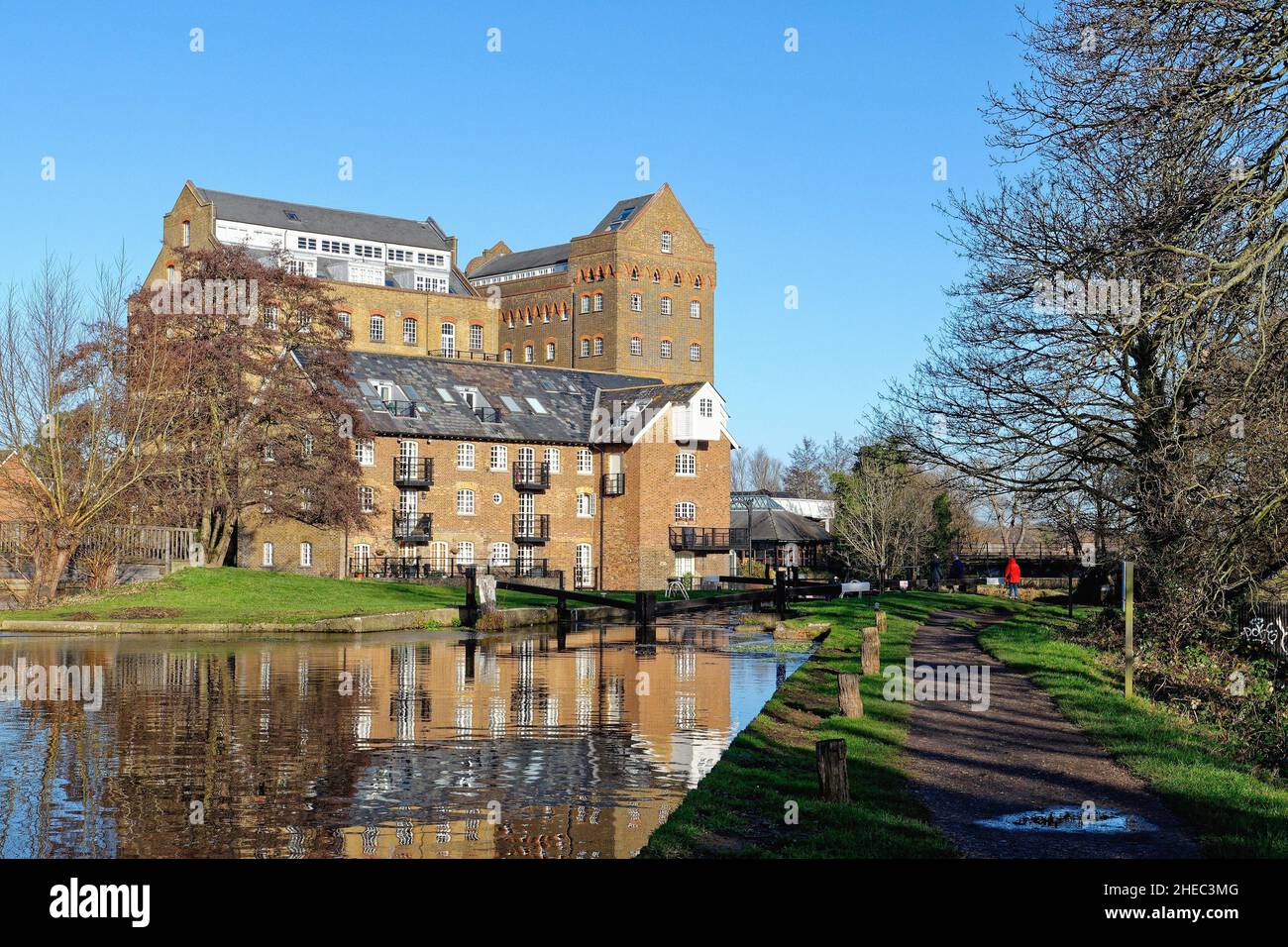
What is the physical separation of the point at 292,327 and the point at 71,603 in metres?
15.6

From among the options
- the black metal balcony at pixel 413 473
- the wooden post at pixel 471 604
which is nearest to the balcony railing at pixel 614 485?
the black metal balcony at pixel 413 473

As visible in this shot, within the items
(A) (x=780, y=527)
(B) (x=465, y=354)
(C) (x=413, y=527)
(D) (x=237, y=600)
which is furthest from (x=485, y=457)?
(B) (x=465, y=354)

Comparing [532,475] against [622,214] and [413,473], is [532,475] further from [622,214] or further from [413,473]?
[622,214]

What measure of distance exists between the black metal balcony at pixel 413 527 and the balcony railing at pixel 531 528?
4259 millimetres

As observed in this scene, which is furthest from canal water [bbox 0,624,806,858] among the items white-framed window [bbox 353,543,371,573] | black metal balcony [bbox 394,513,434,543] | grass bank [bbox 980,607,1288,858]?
black metal balcony [bbox 394,513,434,543]

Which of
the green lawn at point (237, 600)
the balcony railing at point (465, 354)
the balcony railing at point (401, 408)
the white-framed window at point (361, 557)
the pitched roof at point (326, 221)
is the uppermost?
the pitched roof at point (326, 221)

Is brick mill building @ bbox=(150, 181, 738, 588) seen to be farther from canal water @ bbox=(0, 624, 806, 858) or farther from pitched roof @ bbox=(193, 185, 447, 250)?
canal water @ bbox=(0, 624, 806, 858)

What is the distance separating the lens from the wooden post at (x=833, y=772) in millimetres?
10531

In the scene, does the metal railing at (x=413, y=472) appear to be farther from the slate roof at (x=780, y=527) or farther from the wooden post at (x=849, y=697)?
the wooden post at (x=849, y=697)

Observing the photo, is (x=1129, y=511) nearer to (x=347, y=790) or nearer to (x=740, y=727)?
(x=740, y=727)

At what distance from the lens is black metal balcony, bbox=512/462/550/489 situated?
5544 centimetres

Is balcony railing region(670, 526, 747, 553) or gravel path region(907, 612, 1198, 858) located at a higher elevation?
balcony railing region(670, 526, 747, 553)

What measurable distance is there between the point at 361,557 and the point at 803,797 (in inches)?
1639

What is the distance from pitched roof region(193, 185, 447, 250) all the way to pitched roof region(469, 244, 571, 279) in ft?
35.3
